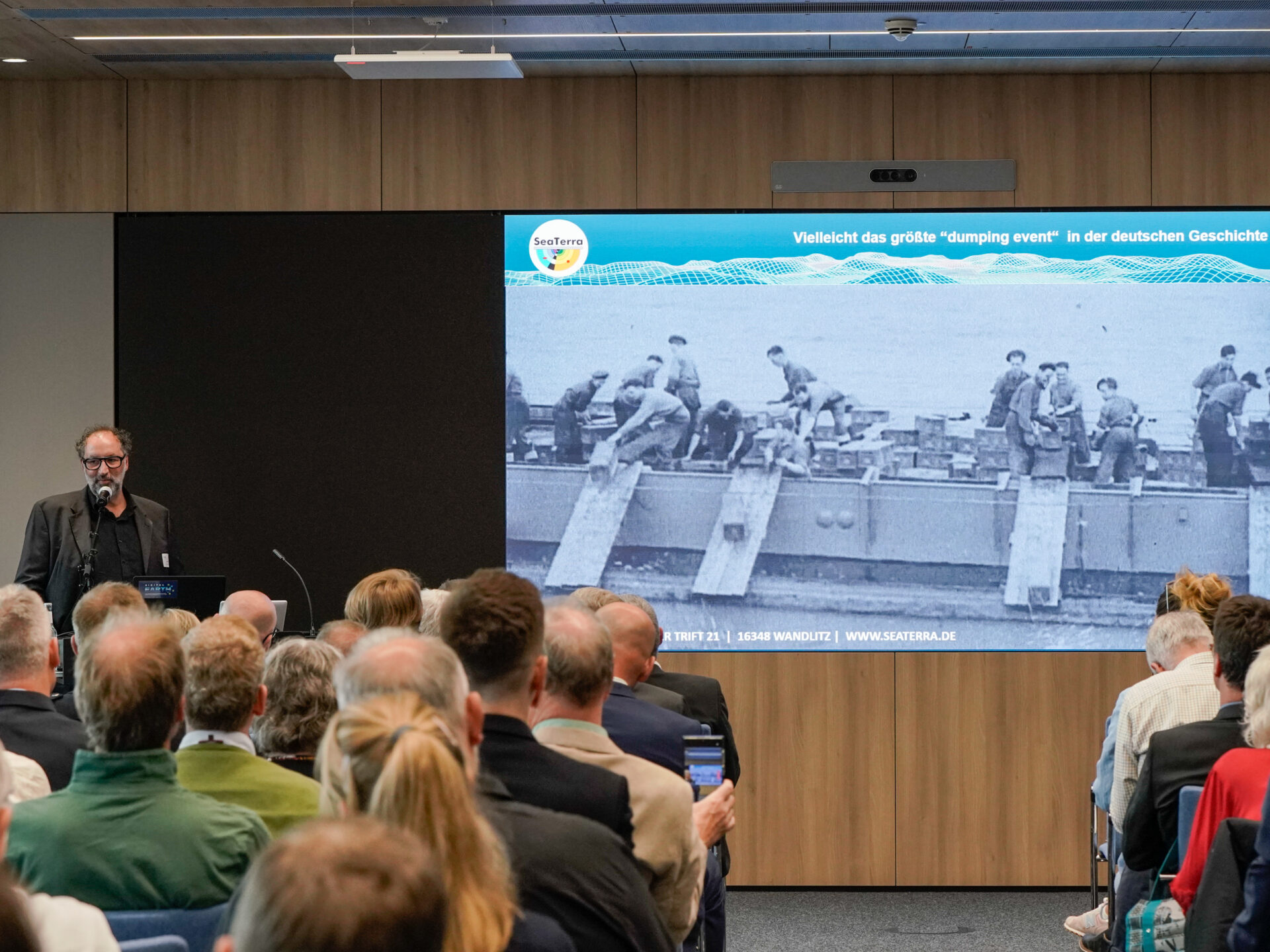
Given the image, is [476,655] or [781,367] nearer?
[476,655]


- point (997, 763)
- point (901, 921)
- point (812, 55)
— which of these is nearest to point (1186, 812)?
point (901, 921)

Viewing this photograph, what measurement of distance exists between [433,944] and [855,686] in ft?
19.3

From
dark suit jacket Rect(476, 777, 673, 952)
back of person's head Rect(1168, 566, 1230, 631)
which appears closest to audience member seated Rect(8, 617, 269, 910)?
dark suit jacket Rect(476, 777, 673, 952)

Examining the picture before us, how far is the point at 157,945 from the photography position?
197 cm

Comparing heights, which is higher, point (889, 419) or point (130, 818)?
point (889, 419)

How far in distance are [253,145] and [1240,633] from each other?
16.7ft

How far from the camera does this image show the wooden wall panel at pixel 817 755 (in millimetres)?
A: 6664

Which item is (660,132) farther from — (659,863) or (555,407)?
(659,863)

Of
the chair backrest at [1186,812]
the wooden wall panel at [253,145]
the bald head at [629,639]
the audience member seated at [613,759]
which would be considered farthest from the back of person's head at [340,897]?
the wooden wall panel at [253,145]

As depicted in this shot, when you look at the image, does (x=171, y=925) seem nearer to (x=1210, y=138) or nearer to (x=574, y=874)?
(x=574, y=874)

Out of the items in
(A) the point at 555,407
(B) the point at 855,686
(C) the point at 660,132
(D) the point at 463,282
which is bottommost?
(B) the point at 855,686

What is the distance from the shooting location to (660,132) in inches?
266

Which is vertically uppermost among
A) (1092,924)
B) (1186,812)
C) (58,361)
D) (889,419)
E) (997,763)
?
(58,361)

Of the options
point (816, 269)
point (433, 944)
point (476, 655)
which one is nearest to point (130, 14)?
point (816, 269)
